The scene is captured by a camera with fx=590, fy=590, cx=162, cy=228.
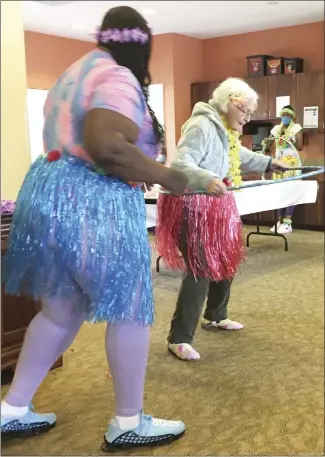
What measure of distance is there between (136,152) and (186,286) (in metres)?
0.71

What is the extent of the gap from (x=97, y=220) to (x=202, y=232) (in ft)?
1.65

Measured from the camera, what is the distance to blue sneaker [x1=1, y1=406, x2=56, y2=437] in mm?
1312

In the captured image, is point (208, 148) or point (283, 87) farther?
point (208, 148)

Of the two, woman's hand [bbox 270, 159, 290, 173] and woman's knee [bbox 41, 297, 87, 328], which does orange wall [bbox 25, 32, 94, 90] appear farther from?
woman's hand [bbox 270, 159, 290, 173]

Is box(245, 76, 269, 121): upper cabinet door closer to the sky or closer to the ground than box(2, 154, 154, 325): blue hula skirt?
closer to the sky

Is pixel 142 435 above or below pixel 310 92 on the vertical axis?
below

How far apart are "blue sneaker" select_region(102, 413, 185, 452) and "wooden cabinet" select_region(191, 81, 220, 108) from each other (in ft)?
2.51

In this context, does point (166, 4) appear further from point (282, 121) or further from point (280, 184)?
point (280, 184)

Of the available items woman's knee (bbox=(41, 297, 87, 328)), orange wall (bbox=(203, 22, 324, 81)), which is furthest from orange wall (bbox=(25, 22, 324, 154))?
woman's knee (bbox=(41, 297, 87, 328))

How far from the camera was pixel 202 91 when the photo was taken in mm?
1422

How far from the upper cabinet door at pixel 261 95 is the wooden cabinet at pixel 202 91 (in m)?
0.09

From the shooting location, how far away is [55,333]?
49.7 inches

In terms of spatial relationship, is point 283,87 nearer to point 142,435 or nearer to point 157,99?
point 157,99

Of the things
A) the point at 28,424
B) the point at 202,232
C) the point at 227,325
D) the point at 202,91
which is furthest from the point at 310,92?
the point at 28,424
